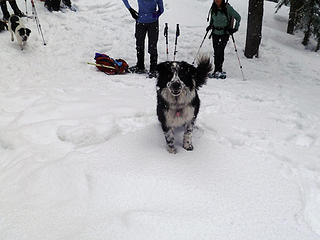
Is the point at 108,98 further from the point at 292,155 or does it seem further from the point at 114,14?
the point at 114,14

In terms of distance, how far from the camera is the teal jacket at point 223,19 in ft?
21.2

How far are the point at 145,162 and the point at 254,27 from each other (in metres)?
6.96

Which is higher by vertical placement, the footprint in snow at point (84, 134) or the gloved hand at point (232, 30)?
the gloved hand at point (232, 30)

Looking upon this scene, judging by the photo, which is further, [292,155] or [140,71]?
[140,71]

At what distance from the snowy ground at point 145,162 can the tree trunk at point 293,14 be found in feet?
16.0

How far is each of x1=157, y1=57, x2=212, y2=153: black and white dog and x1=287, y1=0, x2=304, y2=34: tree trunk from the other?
9.01 meters

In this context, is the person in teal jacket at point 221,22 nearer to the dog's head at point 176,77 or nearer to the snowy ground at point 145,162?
the snowy ground at point 145,162

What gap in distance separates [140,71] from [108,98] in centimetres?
203

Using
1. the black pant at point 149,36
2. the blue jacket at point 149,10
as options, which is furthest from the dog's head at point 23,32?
the blue jacket at point 149,10

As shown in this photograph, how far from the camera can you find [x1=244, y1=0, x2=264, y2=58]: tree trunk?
800cm

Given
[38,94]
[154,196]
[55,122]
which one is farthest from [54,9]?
[154,196]

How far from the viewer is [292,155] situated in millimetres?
3471

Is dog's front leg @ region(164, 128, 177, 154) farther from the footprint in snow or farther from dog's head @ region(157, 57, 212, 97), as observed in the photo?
the footprint in snow

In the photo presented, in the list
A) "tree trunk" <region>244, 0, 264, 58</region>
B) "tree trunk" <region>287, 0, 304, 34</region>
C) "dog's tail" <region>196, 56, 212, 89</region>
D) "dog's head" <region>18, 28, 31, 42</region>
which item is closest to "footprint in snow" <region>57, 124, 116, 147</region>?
"dog's tail" <region>196, 56, 212, 89</region>
